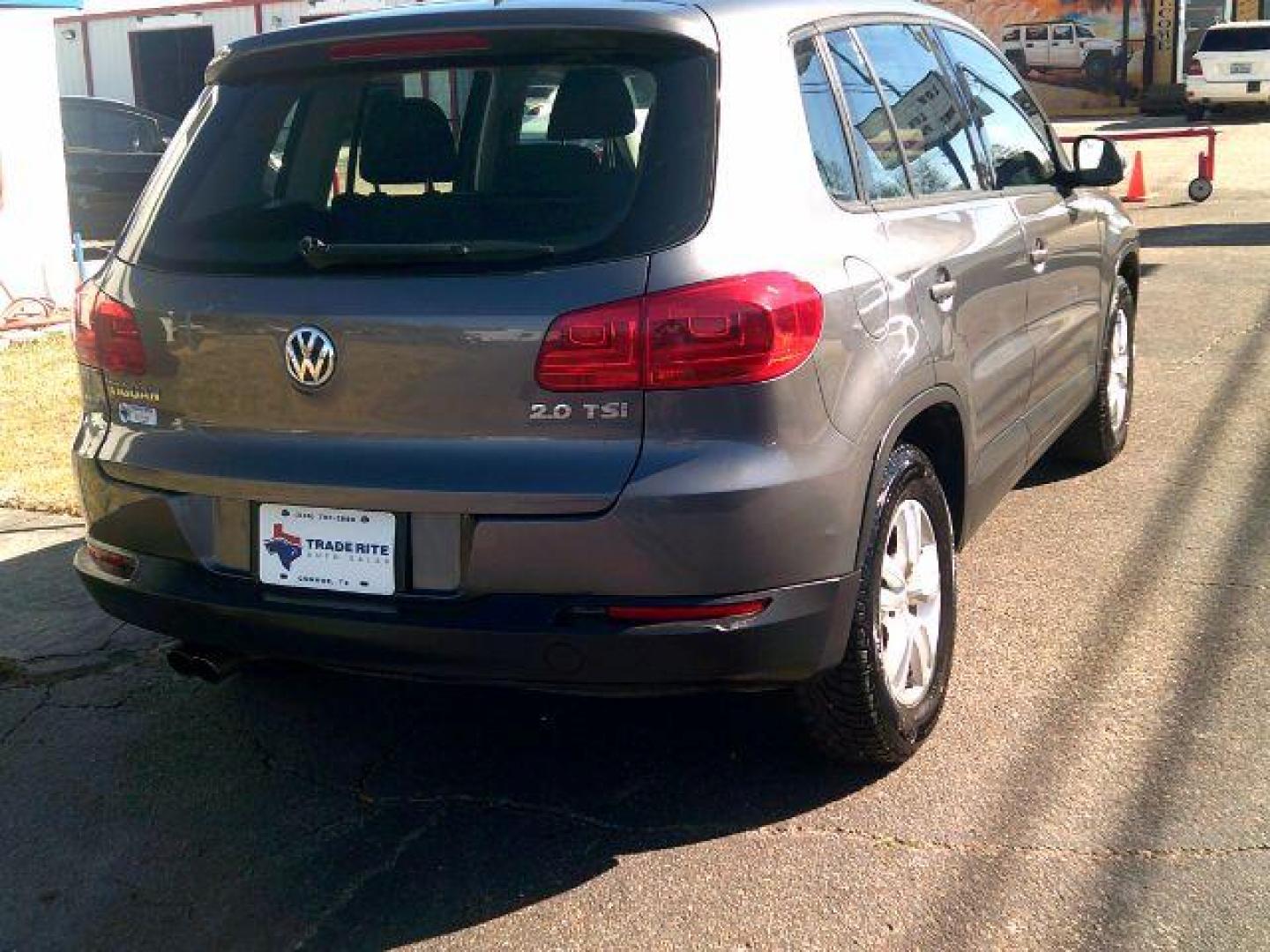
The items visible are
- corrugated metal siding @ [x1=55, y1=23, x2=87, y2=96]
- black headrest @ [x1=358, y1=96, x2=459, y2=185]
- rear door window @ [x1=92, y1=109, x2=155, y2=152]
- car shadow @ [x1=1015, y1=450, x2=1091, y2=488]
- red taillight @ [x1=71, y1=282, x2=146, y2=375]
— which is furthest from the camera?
corrugated metal siding @ [x1=55, y1=23, x2=87, y2=96]

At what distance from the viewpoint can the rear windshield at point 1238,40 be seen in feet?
97.3

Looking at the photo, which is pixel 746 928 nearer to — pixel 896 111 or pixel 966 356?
pixel 966 356

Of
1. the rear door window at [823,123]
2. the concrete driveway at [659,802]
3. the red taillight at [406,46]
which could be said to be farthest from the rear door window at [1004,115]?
the red taillight at [406,46]

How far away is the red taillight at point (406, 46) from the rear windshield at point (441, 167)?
0.14 ft

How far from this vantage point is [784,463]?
3049mm

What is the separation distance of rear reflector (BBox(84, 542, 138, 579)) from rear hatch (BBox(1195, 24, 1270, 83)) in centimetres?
3014

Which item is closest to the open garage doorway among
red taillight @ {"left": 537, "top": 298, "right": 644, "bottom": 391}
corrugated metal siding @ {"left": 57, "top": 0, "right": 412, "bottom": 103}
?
corrugated metal siding @ {"left": 57, "top": 0, "right": 412, "bottom": 103}

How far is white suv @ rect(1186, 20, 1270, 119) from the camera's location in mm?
29562

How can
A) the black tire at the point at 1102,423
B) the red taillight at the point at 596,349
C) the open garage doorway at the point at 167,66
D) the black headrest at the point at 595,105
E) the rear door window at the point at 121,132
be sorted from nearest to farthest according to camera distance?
the red taillight at the point at 596,349 → the black headrest at the point at 595,105 → the black tire at the point at 1102,423 → the rear door window at the point at 121,132 → the open garage doorway at the point at 167,66

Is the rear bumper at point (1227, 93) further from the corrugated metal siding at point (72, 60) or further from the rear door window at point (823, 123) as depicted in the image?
the rear door window at point (823, 123)

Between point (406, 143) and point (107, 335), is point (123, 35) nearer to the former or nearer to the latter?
point (406, 143)

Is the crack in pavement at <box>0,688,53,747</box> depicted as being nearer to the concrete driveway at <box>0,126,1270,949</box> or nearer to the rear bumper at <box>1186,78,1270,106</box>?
the concrete driveway at <box>0,126,1270,949</box>

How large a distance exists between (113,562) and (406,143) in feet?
4.05

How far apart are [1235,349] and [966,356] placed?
5.28m
